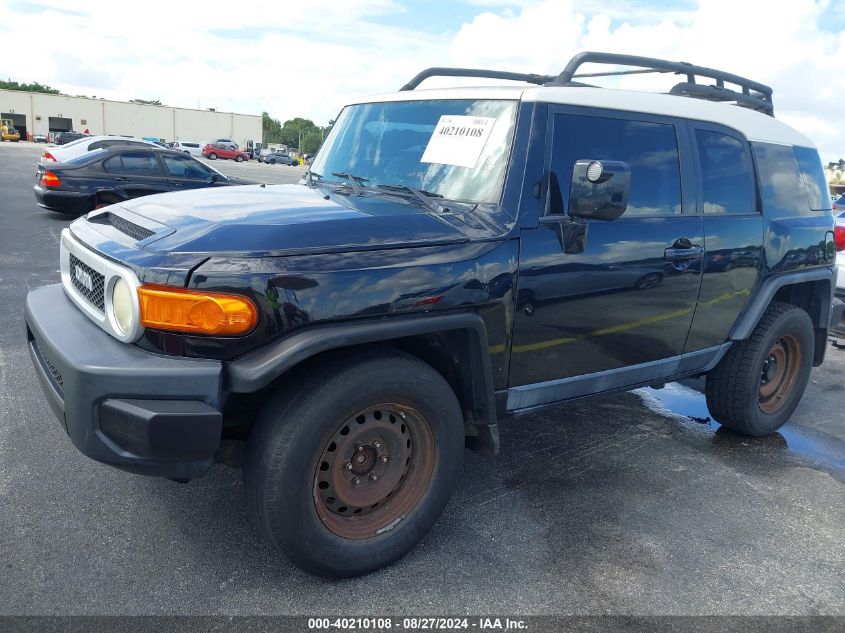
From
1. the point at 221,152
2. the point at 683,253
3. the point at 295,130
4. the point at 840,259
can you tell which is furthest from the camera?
the point at 295,130

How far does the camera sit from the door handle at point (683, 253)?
11.4 feet

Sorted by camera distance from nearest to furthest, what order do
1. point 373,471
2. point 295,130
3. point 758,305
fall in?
point 373,471, point 758,305, point 295,130

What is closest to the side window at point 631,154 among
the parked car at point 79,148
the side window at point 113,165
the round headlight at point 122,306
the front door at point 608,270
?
the front door at point 608,270

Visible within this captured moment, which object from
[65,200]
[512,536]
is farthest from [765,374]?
[65,200]

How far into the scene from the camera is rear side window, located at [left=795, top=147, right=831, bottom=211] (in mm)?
4473

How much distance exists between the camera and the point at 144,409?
2.25 metres

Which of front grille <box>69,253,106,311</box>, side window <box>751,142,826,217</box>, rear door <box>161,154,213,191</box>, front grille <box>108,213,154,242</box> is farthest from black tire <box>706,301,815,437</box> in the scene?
rear door <box>161,154,213,191</box>

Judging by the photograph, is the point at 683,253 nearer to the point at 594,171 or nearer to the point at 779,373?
the point at 594,171

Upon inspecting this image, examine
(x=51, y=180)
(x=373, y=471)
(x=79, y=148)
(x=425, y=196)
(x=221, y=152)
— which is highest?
(x=221, y=152)

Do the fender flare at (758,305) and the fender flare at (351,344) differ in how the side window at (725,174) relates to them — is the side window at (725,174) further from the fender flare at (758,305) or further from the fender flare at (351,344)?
the fender flare at (351,344)

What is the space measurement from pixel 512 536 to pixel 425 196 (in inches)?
64.4

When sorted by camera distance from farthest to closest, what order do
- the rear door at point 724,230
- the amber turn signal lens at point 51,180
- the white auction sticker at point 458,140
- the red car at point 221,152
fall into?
the red car at point 221,152, the amber turn signal lens at point 51,180, the rear door at point 724,230, the white auction sticker at point 458,140

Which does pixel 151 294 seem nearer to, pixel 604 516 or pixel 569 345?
pixel 569 345

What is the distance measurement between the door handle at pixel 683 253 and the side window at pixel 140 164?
35.0 ft
